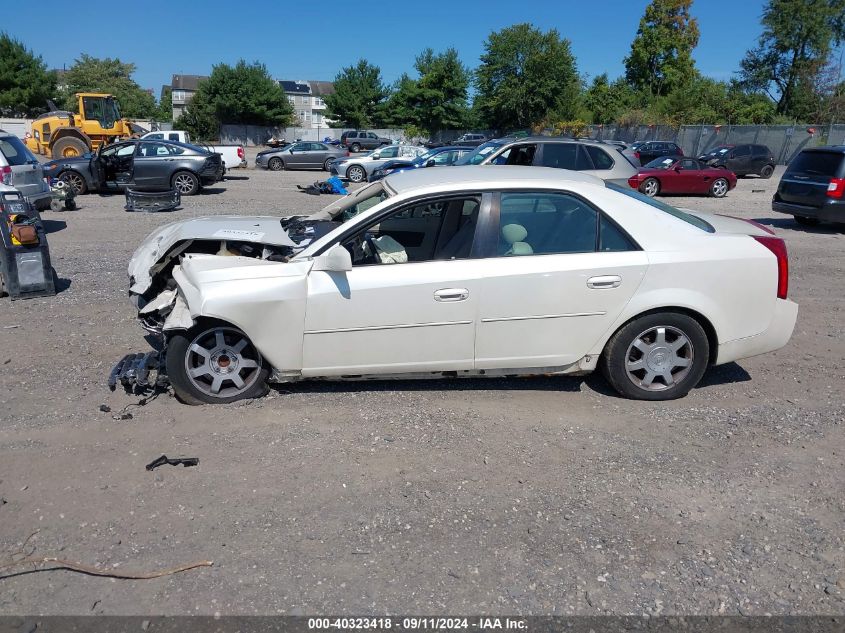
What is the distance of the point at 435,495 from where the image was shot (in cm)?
360

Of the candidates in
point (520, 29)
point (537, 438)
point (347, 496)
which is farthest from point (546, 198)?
point (520, 29)

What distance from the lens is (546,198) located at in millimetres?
4617

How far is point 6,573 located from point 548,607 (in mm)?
2444

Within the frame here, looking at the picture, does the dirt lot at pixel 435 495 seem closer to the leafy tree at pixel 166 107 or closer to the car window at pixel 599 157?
the car window at pixel 599 157

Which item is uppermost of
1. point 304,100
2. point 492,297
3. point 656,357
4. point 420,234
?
point 304,100

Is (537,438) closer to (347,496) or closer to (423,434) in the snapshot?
(423,434)

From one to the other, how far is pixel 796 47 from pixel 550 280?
7063 centimetres

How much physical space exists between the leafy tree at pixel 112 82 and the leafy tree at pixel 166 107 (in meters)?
1.05

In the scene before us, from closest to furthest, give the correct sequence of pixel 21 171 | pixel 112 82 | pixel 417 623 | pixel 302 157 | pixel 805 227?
1. pixel 417 623
2. pixel 21 171
3. pixel 805 227
4. pixel 302 157
5. pixel 112 82

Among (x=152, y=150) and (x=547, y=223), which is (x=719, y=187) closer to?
(x=152, y=150)

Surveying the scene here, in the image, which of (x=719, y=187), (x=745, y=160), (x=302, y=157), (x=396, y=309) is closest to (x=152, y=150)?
(x=302, y=157)

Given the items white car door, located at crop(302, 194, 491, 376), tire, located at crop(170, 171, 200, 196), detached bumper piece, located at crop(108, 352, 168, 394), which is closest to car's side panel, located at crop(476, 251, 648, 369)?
white car door, located at crop(302, 194, 491, 376)

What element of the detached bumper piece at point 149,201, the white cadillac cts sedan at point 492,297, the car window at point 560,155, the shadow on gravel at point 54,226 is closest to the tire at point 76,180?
the detached bumper piece at point 149,201

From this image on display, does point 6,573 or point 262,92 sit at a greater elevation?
point 262,92
